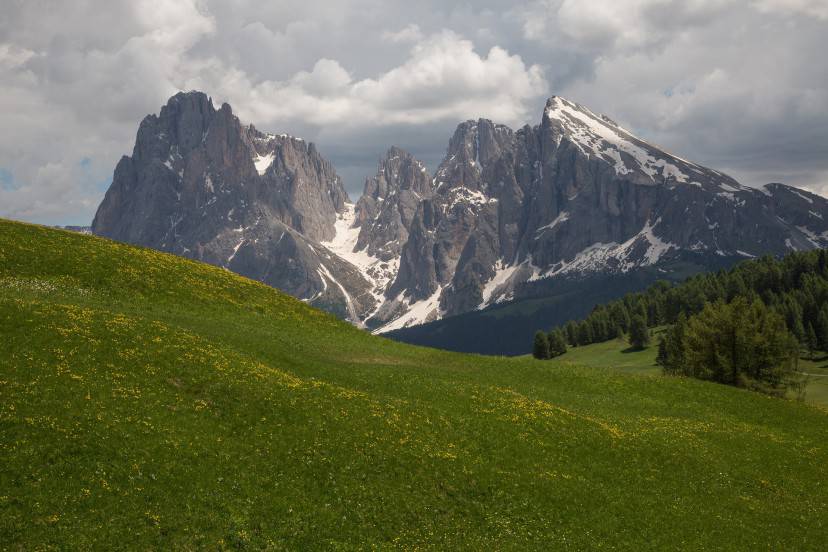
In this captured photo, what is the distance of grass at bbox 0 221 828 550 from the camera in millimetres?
25141

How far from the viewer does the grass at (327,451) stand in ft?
82.5

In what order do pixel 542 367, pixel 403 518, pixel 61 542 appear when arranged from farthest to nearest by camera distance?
pixel 542 367
pixel 403 518
pixel 61 542

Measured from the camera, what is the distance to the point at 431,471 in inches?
1238

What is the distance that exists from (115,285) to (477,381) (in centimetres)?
3252

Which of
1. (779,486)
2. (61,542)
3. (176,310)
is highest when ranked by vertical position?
(176,310)

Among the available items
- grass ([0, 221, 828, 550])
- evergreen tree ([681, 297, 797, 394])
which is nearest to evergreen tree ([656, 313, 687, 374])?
evergreen tree ([681, 297, 797, 394])

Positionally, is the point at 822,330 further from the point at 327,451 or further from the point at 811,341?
the point at 327,451

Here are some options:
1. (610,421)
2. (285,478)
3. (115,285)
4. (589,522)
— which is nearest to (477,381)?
(610,421)

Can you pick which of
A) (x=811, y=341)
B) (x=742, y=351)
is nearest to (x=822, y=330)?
(x=811, y=341)

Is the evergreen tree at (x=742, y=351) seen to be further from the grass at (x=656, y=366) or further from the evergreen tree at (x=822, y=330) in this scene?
the evergreen tree at (x=822, y=330)

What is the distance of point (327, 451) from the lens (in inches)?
1227

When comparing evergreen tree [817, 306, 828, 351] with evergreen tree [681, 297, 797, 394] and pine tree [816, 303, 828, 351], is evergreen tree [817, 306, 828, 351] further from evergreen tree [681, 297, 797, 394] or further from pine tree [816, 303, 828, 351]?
evergreen tree [681, 297, 797, 394]

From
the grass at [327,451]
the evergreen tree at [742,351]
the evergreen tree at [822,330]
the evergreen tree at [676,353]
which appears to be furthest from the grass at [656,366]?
the grass at [327,451]

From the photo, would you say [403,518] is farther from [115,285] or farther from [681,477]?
[115,285]
